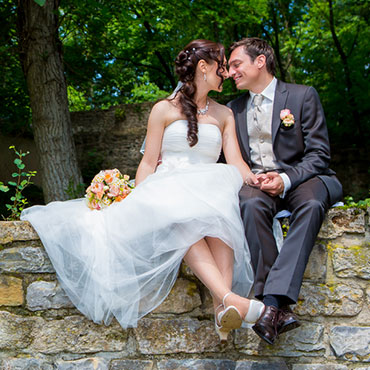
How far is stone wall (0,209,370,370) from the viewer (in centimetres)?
296

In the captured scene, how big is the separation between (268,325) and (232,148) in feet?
4.74

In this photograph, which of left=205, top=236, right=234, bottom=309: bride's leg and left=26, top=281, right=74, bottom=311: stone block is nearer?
left=205, top=236, right=234, bottom=309: bride's leg

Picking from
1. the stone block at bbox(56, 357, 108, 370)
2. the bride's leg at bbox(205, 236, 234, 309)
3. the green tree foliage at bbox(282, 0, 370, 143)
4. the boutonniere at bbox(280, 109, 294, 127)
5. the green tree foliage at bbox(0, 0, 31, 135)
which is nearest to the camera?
the bride's leg at bbox(205, 236, 234, 309)

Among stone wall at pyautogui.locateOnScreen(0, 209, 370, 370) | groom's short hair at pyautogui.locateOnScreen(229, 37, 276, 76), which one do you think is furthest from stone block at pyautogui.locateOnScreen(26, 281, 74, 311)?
groom's short hair at pyautogui.locateOnScreen(229, 37, 276, 76)

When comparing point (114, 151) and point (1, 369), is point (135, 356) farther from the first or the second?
point (114, 151)

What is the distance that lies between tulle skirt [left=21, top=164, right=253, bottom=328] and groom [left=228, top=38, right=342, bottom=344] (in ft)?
0.46

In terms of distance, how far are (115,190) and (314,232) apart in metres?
1.35

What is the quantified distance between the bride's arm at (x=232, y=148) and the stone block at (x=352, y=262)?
85cm

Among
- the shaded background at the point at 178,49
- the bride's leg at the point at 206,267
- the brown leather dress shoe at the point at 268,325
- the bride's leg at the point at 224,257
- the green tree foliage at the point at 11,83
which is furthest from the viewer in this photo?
the shaded background at the point at 178,49

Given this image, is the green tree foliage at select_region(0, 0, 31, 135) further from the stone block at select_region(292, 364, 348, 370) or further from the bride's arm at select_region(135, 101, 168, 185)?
the stone block at select_region(292, 364, 348, 370)

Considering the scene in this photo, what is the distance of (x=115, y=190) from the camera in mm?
3203

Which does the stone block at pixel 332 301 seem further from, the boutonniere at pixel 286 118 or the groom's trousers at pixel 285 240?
the boutonniere at pixel 286 118

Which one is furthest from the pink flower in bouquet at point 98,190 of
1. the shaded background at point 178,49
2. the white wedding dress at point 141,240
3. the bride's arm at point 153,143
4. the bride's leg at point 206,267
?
the shaded background at point 178,49

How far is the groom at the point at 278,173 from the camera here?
2.73m
